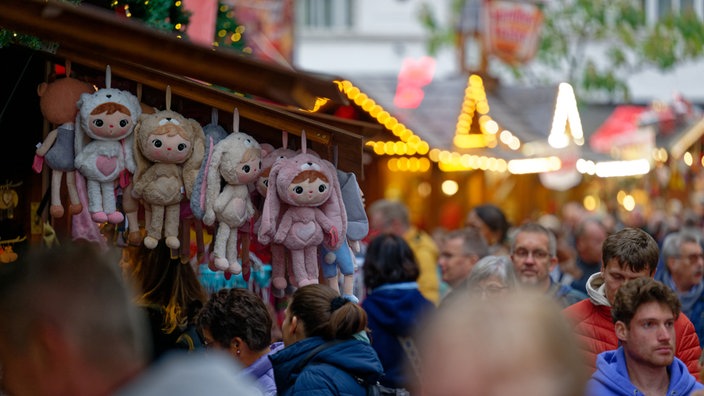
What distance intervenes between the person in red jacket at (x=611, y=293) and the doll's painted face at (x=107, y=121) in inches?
96.7

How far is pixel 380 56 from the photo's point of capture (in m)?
32.8

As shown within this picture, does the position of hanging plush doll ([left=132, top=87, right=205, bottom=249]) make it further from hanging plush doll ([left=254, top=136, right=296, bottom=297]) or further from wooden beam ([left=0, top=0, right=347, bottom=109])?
wooden beam ([left=0, top=0, right=347, bottom=109])

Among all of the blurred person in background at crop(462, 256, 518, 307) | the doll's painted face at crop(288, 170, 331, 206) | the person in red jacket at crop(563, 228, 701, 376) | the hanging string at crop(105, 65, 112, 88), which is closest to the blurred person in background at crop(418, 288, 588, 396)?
the doll's painted face at crop(288, 170, 331, 206)

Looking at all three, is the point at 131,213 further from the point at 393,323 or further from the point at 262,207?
the point at 393,323

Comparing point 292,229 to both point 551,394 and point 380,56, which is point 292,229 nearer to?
point 551,394

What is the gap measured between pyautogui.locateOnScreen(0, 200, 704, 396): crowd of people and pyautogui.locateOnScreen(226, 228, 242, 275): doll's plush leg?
21cm

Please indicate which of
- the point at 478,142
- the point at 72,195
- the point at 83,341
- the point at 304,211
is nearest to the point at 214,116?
the point at 304,211

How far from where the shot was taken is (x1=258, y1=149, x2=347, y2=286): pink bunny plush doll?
508 centimetres

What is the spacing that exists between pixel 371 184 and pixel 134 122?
43.5ft

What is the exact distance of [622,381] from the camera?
4.77 meters

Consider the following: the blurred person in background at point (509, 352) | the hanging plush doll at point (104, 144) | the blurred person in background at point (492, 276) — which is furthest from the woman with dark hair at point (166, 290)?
the blurred person in background at point (509, 352)

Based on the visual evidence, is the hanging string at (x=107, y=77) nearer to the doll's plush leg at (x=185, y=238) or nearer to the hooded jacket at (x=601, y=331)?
the doll's plush leg at (x=185, y=238)

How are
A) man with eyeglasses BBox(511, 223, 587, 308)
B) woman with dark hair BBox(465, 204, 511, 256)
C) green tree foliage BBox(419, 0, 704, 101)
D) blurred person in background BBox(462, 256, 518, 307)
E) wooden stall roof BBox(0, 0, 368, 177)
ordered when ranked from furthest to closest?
green tree foliage BBox(419, 0, 704, 101), woman with dark hair BBox(465, 204, 511, 256), man with eyeglasses BBox(511, 223, 587, 308), blurred person in background BBox(462, 256, 518, 307), wooden stall roof BBox(0, 0, 368, 177)

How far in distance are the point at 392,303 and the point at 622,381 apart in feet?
8.02
